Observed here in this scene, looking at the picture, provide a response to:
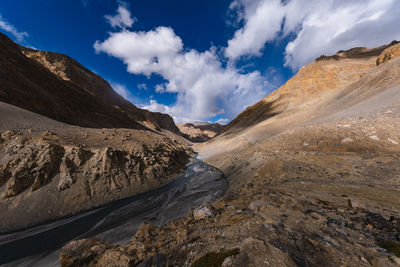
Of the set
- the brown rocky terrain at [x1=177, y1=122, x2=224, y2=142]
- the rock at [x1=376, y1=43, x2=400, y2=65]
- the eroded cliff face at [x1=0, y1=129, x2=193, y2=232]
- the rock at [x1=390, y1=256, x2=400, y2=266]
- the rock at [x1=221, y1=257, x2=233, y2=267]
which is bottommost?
the rock at [x1=390, y1=256, x2=400, y2=266]

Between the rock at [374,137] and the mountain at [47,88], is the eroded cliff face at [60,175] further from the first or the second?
the mountain at [47,88]

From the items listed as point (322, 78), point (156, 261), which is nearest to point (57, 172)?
point (156, 261)

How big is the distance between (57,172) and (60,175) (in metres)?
0.33

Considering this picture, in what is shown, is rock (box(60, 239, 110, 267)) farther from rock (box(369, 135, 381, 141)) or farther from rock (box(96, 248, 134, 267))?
rock (box(369, 135, 381, 141))

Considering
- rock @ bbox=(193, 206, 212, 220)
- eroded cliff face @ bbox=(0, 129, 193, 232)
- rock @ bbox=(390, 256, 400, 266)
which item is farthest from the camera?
eroded cliff face @ bbox=(0, 129, 193, 232)

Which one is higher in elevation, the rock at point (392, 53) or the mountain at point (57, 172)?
the rock at point (392, 53)

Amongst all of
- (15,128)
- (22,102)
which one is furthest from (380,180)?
(22,102)

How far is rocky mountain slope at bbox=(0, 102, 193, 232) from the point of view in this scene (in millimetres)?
→ 7793

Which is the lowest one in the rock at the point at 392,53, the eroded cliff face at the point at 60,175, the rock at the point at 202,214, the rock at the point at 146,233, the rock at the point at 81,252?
the rock at the point at 202,214

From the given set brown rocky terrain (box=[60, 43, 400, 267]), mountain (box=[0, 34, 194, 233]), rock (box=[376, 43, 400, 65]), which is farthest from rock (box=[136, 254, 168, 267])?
rock (box=[376, 43, 400, 65])

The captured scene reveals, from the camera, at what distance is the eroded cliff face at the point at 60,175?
7746mm

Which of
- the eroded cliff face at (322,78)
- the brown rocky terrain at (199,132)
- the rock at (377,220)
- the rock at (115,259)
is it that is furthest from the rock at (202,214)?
the brown rocky terrain at (199,132)

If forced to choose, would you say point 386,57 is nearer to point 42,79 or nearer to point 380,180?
point 380,180

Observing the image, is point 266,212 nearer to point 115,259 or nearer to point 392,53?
point 115,259
